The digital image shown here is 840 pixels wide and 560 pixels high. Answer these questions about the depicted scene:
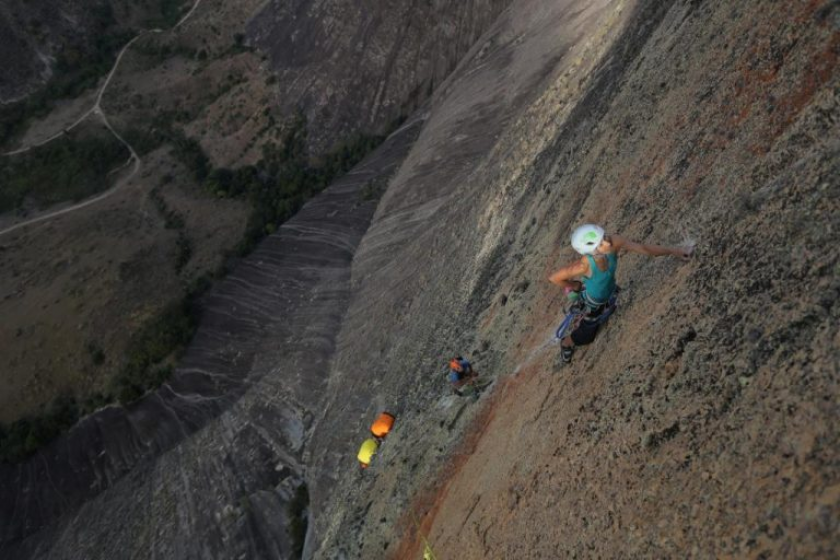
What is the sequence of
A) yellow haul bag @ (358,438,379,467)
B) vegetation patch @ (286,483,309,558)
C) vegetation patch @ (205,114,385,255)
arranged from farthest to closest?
1. vegetation patch @ (205,114,385,255)
2. vegetation patch @ (286,483,309,558)
3. yellow haul bag @ (358,438,379,467)

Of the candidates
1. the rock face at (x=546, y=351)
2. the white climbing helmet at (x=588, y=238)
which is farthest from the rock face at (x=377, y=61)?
the white climbing helmet at (x=588, y=238)

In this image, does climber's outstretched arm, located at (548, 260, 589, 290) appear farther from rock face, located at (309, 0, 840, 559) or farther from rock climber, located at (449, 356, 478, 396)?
rock climber, located at (449, 356, 478, 396)

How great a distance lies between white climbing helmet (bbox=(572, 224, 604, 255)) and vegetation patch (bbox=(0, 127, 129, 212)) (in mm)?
46202

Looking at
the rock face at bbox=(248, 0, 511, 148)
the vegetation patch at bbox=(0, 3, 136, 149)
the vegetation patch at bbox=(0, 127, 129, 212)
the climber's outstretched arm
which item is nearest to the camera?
the climber's outstretched arm

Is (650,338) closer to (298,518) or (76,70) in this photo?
(298,518)

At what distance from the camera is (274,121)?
138 ft

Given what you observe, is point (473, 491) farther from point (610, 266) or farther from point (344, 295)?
point (344, 295)

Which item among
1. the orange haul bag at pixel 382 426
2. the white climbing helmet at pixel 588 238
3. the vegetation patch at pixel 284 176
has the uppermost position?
the white climbing helmet at pixel 588 238

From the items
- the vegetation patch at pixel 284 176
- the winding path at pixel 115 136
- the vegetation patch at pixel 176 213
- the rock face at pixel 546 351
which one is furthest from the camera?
the winding path at pixel 115 136

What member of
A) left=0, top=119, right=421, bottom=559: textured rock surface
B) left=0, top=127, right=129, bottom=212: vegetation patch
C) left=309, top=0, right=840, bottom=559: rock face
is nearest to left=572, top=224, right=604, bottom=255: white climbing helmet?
left=309, top=0, right=840, bottom=559: rock face

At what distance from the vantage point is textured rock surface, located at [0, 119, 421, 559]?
965 inches

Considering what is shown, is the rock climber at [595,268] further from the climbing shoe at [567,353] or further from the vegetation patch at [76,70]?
the vegetation patch at [76,70]

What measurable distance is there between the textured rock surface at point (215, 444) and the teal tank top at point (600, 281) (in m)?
19.1

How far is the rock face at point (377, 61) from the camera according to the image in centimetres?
4025
